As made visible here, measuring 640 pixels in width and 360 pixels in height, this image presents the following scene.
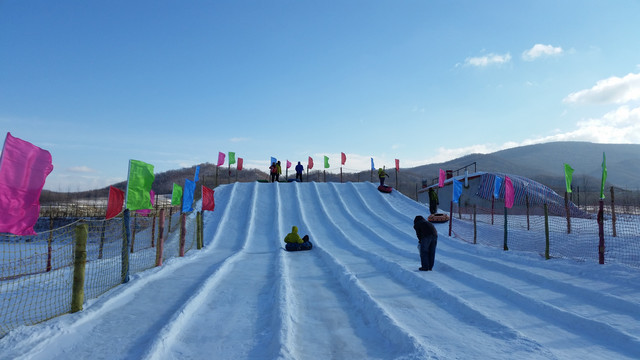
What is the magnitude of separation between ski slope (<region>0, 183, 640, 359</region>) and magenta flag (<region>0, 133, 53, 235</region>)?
4.04 feet

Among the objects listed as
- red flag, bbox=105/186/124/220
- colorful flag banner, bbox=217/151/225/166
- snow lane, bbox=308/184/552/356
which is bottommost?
snow lane, bbox=308/184/552/356

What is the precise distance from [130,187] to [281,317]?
4.03 meters

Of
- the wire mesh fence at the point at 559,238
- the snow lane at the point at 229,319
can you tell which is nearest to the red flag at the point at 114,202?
the snow lane at the point at 229,319

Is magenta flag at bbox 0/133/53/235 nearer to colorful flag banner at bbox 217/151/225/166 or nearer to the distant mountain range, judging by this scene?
colorful flag banner at bbox 217/151/225/166

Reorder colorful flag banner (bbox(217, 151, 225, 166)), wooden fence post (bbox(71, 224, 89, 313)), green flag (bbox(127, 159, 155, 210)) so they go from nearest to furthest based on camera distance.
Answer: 1. wooden fence post (bbox(71, 224, 89, 313))
2. green flag (bbox(127, 159, 155, 210))
3. colorful flag banner (bbox(217, 151, 225, 166))

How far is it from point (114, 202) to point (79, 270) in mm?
2139

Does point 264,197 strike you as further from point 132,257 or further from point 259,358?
point 259,358

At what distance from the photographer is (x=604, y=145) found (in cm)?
11588

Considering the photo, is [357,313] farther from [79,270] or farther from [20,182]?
[20,182]

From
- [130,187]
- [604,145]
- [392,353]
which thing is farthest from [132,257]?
[604,145]

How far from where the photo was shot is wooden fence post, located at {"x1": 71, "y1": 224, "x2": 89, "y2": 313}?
4.66 metres

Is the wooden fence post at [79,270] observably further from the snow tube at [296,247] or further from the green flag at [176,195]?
the snow tube at [296,247]

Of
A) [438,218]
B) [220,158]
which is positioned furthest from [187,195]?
[220,158]

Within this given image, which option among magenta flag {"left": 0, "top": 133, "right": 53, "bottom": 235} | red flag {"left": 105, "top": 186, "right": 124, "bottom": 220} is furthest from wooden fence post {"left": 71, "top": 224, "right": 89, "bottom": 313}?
red flag {"left": 105, "top": 186, "right": 124, "bottom": 220}
